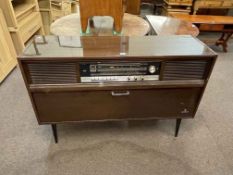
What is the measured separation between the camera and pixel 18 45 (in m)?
2.40

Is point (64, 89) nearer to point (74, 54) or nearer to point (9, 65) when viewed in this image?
point (74, 54)

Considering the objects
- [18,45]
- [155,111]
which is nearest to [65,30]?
[155,111]

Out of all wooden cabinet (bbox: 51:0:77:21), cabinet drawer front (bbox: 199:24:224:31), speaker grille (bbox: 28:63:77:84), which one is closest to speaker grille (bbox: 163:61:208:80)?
speaker grille (bbox: 28:63:77:84)

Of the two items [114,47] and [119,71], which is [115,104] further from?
[114,47]

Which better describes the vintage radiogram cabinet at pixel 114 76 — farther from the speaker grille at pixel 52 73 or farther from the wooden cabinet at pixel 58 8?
the wooden cabinet at pixel 58 8

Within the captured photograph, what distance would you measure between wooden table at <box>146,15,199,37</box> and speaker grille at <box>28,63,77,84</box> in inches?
38.2

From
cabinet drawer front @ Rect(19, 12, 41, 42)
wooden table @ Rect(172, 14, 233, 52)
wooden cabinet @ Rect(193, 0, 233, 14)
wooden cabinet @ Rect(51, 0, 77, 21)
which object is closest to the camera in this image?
cabinet drawer front @ Rect(19, 12, 41, 42)

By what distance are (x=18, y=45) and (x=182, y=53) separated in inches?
87.6

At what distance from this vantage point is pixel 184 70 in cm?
99

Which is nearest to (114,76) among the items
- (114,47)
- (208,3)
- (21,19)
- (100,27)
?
(114,47)

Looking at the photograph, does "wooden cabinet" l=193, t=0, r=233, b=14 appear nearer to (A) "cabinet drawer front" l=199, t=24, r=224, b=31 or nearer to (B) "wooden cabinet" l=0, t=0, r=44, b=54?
(A) "cabinet drawer front" l=199, t=24, r=224, b=31

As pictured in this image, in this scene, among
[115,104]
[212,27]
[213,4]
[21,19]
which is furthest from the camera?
[213,4]

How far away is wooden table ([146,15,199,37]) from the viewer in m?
1.64

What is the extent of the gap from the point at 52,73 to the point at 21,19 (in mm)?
2061
